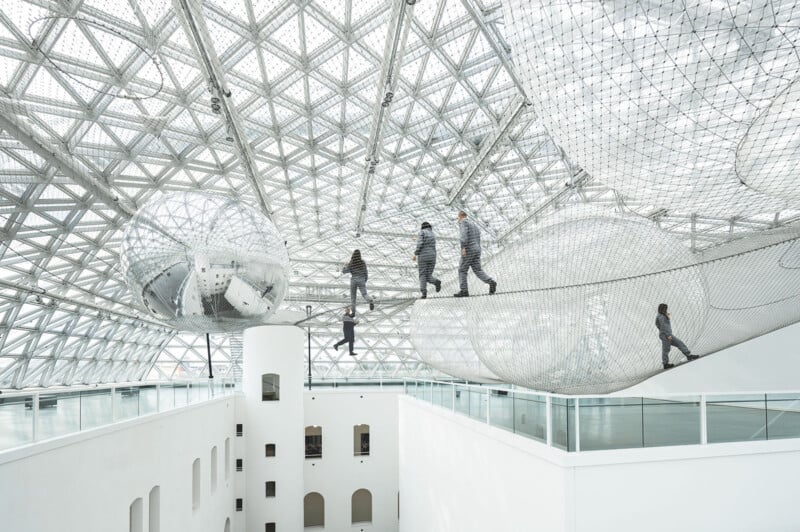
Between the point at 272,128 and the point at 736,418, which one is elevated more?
the point at 272,128

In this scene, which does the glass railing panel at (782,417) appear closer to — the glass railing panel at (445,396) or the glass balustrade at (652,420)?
the glass balustrade at (652,420)

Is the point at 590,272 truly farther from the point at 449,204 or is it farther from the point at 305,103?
the point at 449,204

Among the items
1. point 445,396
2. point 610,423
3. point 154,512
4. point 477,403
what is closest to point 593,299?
point 610,423

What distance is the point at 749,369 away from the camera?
1527 cm

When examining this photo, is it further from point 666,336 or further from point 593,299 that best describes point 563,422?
point 593,299

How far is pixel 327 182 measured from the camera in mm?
22938

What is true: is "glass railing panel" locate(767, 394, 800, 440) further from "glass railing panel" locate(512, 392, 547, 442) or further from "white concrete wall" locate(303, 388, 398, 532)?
"white concrete wall" locate(303, 388, 398, 532)

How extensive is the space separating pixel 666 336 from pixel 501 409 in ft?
15.4

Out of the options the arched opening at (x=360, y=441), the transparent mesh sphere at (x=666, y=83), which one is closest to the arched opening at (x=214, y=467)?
the arched opening at (x=360, y=441)

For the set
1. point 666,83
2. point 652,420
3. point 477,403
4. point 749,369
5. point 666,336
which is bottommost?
point 477,403

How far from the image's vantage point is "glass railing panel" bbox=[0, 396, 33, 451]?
6552 millimetres

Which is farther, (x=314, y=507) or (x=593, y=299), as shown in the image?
(x=314, y=507)

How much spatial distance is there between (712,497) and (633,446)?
1535mm

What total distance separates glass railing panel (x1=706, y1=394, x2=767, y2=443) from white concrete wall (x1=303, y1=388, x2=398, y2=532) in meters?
17.8
